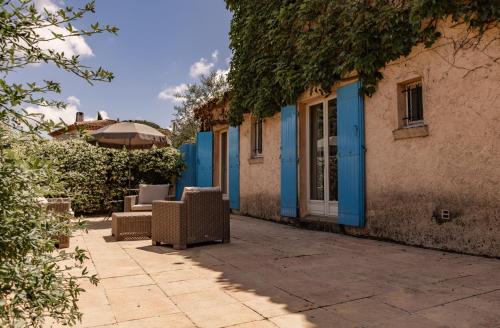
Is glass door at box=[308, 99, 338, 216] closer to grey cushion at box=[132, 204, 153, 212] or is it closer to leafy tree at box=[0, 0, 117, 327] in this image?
grey cushion at box=[132, 204, 153, 212]

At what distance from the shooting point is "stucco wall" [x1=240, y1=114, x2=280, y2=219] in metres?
7.73

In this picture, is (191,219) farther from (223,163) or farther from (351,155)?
(223,163)

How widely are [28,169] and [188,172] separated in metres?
9.89

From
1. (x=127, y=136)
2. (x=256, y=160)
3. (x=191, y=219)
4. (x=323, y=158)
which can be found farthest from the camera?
(x=256, y=160)

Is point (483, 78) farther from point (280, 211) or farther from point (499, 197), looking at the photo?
point (280, 211)

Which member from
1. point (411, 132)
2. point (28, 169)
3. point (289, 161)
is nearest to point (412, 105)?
point (411, 132)

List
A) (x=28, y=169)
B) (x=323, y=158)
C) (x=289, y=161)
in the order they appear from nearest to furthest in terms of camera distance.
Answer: (x=28, y=169) → (x=323, y=158) → (x=289, y=161)

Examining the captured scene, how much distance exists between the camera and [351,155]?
570 cm

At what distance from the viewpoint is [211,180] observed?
1049 cm

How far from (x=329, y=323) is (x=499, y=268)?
224 centimetres

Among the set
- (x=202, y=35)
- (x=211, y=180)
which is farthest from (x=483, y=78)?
(x=202, y=35)

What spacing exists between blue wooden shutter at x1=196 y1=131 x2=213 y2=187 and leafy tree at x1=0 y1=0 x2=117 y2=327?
8.96m

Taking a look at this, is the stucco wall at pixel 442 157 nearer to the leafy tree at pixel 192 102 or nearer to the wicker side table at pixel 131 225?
the wicker side table at pixel 131 225

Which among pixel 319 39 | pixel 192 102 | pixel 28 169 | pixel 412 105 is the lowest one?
pixel 28 169
